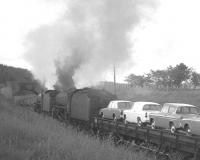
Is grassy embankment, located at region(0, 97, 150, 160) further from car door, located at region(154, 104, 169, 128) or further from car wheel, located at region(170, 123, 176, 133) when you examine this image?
car door, located at region(154, 104, 169, 128)

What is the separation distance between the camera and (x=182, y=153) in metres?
10.2

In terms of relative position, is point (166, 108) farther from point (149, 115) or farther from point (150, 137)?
point (150, 137)

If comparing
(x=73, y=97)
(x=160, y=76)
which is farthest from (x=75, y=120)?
(x=160, y=76)

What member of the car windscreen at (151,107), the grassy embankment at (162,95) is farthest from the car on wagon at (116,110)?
the grassy embankment at (162,95)

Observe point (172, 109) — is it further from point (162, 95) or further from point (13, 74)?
point (13, 74)

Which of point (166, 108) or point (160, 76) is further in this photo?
→ point (160, 76)

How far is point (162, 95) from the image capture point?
46.9 metres

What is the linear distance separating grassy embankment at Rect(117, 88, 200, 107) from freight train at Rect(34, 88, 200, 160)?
666 inches

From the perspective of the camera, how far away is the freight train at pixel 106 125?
33.0 ft

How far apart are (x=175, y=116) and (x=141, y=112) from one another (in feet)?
10.5

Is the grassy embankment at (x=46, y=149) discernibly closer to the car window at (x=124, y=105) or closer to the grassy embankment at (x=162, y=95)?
the car window at (x=124, y=105)

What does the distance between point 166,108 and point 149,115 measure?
1.31 m

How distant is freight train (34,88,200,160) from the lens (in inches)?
396

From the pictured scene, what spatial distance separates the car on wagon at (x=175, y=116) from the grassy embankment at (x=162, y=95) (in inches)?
957
